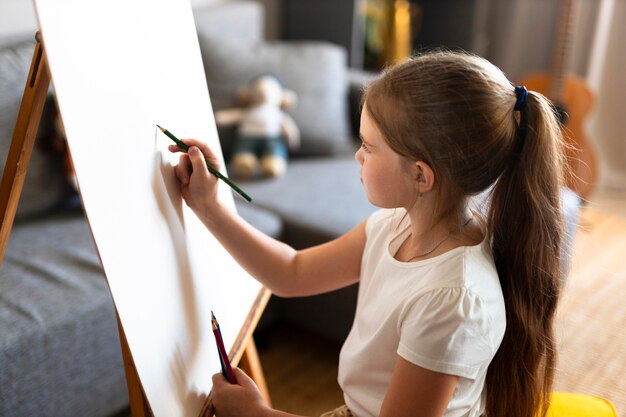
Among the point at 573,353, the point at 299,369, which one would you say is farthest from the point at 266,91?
the point at 573,353

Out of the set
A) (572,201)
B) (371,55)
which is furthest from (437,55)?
(371,55)

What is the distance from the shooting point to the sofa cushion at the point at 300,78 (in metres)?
2.34

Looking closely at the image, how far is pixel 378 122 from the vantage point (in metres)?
0.91

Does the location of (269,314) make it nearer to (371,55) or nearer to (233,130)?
(233,130)

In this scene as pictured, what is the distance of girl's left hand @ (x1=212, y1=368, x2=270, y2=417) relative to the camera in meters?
0.92

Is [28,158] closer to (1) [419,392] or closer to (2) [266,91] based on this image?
(1) [419,392]

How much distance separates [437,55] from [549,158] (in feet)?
0.68

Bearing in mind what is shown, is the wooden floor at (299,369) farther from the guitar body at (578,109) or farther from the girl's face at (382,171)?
the guitar body at (578,109)

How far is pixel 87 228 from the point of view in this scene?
5.85 feet

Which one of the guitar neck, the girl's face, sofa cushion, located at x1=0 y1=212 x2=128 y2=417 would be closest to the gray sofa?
sofa cushion, located at x1=0 y1=212 x2=128 y2=417

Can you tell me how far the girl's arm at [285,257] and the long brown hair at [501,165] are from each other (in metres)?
0.24

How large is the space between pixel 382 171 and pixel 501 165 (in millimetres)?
163

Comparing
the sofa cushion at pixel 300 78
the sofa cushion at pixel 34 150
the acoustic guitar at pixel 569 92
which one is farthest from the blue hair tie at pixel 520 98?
the acoustic guitar at pixel 569 92

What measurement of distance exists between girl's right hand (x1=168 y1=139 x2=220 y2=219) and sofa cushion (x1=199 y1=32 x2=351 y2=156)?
140cm
